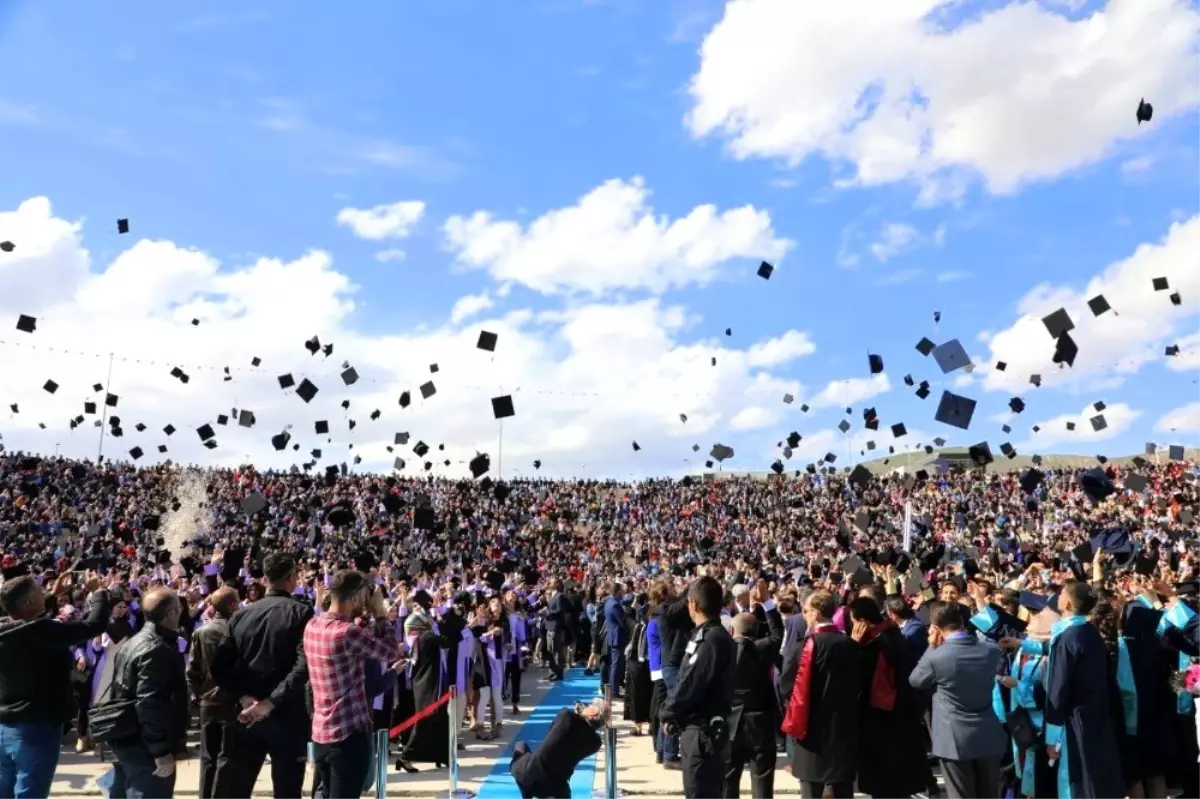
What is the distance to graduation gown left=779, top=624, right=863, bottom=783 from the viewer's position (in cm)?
579

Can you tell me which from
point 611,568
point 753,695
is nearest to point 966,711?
point 753,695

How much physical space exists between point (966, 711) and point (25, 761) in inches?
209

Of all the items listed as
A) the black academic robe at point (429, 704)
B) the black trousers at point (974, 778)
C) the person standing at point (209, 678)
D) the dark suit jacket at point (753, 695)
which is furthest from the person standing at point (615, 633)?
the black trousers at point (974, 778)

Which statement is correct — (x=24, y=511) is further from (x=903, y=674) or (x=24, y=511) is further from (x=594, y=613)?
(x=903, y=674)

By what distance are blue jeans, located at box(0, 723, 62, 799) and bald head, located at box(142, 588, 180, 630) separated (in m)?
0.90

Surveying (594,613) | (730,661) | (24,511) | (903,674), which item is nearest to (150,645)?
(730,661)

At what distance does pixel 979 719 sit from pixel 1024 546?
94.5ft

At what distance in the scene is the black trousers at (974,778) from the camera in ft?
18.8

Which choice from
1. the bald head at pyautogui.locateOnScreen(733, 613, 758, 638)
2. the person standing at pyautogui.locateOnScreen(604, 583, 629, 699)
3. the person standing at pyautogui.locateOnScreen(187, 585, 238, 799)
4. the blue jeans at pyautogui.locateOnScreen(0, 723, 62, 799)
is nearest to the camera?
the blue jeans at pyautogui.locateOnScreen(0, 723, 62, 799)

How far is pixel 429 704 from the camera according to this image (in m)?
9.54

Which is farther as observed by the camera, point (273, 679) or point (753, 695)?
point (753, 695)

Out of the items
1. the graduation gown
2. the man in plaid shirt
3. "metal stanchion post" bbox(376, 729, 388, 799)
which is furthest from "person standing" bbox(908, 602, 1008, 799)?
"metal stanchion post" bbox(376, 729, 388, 799)

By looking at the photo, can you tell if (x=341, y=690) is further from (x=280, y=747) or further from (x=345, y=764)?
(x=280, y=747)

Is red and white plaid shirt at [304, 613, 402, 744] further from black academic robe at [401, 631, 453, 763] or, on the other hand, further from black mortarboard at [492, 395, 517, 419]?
black mortarboard at [492, 395, 517, 419]
